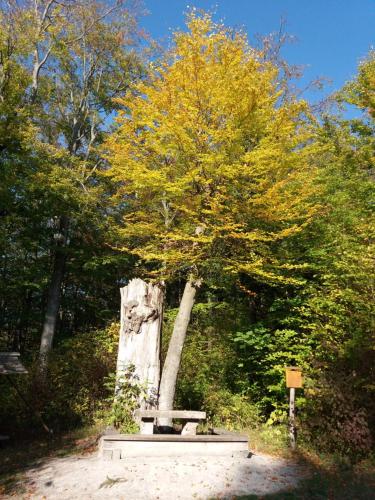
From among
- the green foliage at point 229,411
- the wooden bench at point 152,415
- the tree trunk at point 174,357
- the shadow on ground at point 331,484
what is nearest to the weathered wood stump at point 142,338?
the tree trunk at point 174,357

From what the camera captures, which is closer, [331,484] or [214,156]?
[331,484]

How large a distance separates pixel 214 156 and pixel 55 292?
29.1 feet

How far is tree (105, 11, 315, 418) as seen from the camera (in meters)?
8.33

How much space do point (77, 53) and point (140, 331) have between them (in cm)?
1229

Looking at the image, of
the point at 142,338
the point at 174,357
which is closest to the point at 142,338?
the point at 142,338

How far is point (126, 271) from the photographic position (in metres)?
17.0

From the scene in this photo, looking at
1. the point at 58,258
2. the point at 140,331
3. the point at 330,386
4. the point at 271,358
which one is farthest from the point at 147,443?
the point at 58,258

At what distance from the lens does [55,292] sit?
575 inches

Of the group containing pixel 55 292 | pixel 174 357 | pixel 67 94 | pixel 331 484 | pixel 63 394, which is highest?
pixel 67 94

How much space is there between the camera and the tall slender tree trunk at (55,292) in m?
13.8

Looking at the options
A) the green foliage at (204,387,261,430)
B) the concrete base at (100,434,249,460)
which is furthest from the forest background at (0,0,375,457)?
the concrete base at (100,434,249,460)

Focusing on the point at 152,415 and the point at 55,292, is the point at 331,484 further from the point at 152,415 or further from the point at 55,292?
the point at 55,292

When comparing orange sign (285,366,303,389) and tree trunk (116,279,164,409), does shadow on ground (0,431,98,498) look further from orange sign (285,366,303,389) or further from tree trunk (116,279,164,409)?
orange sign (285,366,303,389)

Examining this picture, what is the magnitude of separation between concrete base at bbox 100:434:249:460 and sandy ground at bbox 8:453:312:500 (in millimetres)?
150
